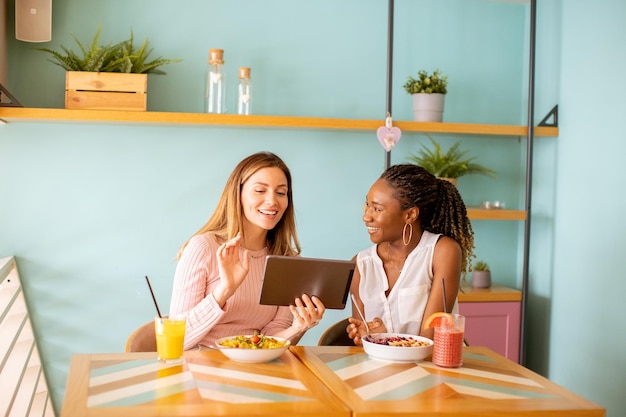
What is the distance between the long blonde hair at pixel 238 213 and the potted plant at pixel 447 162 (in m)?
1.15

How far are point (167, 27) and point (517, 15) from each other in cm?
167

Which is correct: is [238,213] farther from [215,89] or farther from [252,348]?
[215,89]

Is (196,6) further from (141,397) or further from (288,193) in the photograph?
(141,397)

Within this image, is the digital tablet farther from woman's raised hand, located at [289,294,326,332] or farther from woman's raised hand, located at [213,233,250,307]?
woman's raised hand, located at [213,233,250,307]

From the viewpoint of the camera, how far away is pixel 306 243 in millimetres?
3562

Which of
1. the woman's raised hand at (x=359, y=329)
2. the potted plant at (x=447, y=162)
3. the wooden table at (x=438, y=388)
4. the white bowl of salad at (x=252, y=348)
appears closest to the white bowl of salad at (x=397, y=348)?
the wooden table at (x=438, y=388)

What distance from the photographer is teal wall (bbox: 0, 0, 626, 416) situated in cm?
328

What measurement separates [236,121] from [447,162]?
974 mm

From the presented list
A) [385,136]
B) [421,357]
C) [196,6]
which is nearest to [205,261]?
[421,357]

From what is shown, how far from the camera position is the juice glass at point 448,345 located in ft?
6.36

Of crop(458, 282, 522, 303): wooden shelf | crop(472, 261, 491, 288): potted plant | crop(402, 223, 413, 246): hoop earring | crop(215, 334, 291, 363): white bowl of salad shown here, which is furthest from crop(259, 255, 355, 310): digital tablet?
crop(472, 261, 491, 288): potted plant

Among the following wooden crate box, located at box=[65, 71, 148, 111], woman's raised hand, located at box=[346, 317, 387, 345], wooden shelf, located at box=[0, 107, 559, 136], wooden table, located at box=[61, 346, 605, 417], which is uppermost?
wooden crate box, located at box=[65, 71, 148, 111]

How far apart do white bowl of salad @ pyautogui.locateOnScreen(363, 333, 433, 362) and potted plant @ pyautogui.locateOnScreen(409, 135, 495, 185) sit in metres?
1.49

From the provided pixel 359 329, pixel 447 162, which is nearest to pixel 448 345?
pixel 359 329
